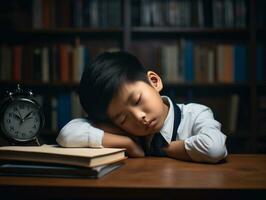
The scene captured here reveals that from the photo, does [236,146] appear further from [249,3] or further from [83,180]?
[83,180]

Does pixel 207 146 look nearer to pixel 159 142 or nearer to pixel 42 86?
pixel 159 142

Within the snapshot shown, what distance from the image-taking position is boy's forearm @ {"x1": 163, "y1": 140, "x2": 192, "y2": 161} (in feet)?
3.52

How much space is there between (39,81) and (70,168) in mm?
1887

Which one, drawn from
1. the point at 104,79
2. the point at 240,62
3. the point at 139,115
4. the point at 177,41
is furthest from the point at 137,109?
the point at 177,41

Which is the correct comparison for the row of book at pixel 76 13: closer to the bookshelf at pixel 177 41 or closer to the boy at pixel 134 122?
the bookshelf at pixel 177 41

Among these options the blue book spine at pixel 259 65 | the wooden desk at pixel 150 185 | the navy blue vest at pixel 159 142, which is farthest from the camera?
the blue book spine at pixel 259 65

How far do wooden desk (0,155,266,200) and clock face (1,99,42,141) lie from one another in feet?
0.92

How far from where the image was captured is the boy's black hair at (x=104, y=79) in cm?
112

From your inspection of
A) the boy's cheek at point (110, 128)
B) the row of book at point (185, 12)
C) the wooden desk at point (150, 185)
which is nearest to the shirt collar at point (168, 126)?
the boy's cheek at point (110, 128)

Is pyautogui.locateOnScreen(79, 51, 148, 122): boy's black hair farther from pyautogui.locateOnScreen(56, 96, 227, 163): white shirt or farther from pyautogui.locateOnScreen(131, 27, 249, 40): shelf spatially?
pyautogui.locateOnScreen(131, 27, 249, 40): shelf

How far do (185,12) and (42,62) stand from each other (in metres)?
0.96

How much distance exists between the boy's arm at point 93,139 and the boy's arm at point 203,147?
0.31 feet

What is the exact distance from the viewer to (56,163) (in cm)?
87

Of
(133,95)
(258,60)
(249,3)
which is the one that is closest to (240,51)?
(258,60)
